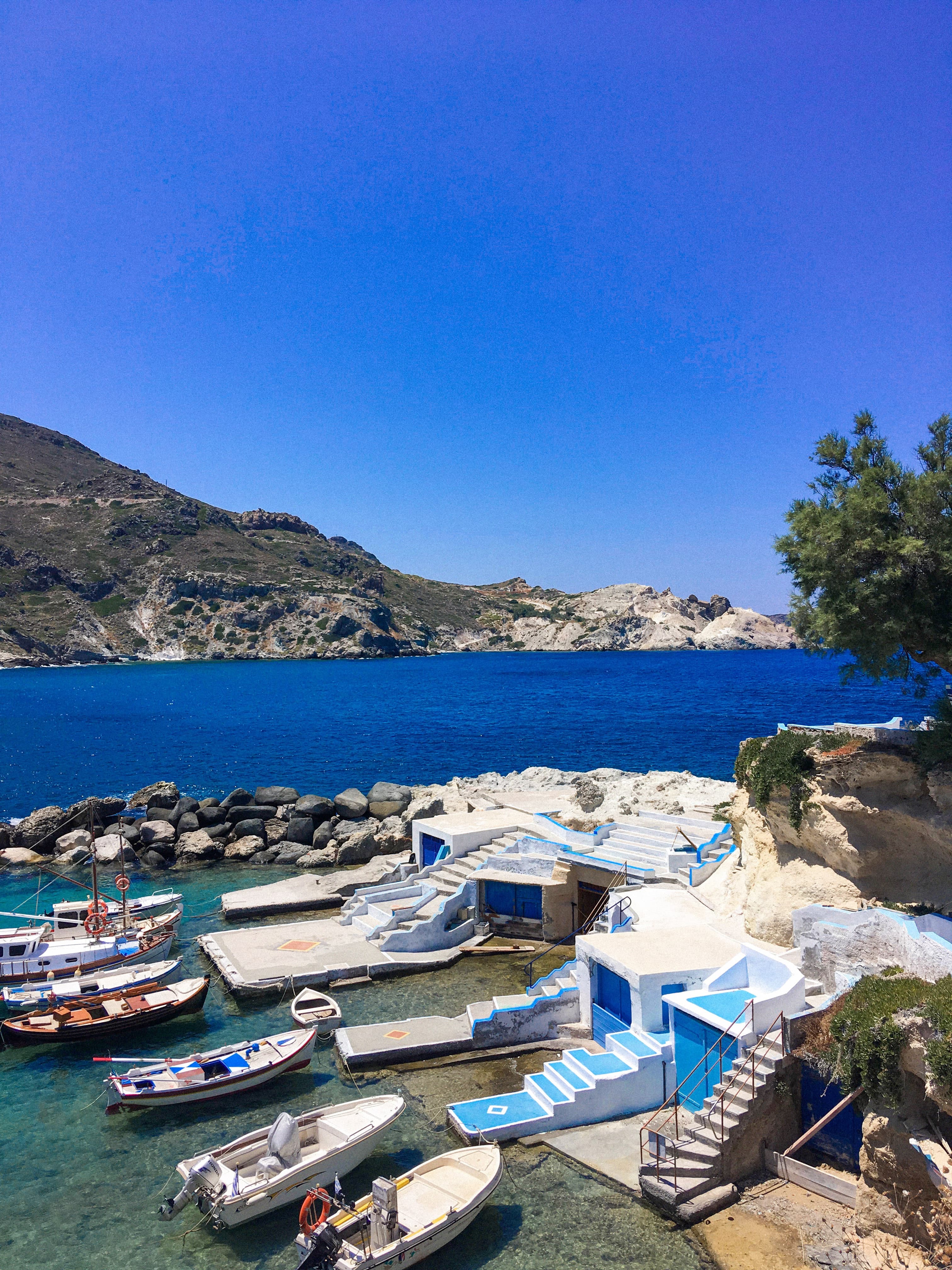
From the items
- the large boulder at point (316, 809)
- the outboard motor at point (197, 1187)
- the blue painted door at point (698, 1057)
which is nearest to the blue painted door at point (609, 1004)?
the blue painted door at point (698, 1057)

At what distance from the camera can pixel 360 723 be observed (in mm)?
83000

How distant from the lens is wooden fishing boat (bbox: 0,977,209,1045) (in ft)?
65.0

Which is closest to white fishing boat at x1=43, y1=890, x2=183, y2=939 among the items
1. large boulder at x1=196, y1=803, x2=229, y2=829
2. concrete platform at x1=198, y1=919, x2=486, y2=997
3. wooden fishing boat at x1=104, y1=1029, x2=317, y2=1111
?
concrete platform at x1=198, y1=919, x2=486, y2=997

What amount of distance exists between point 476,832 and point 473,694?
8719 centimetres

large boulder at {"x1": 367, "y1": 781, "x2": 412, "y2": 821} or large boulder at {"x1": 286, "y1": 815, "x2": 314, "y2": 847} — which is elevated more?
large boulder at {"x1": 367, "y1": 781, "x2": 412, "y2": 821}

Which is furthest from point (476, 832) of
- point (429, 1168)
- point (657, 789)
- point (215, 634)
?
point (215, 634)

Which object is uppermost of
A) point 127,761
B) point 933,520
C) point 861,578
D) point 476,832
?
point 933,520

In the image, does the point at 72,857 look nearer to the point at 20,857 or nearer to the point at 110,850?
the point at 110,850

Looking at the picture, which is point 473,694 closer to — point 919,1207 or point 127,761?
point 127,761

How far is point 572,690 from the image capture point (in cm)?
12281

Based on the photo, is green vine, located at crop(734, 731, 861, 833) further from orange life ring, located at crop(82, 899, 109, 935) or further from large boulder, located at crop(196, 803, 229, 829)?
large boulder, located at crop(196, 803, 229, 829)

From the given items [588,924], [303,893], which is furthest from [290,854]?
[588,924]

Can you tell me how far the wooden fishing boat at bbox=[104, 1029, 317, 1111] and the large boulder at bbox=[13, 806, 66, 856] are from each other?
23680mm

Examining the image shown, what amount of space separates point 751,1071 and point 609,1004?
490cm
